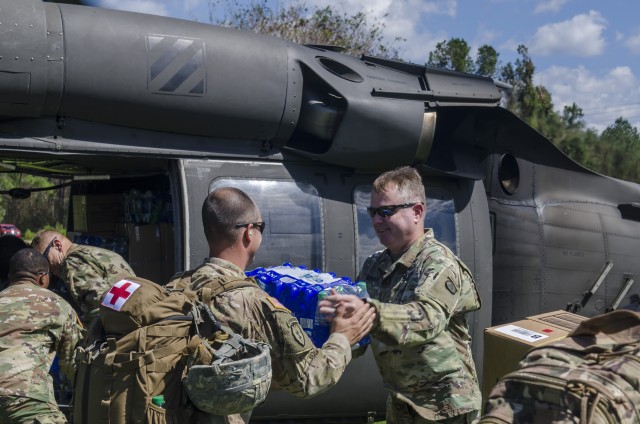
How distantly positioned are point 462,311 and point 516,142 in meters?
3.12

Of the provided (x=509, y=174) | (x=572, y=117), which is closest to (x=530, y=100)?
(x=572, y=117)

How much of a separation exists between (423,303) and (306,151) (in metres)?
2.50

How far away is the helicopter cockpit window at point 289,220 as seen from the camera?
18.5ft

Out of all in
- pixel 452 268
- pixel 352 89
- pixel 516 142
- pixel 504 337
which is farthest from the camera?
pixel 516 142

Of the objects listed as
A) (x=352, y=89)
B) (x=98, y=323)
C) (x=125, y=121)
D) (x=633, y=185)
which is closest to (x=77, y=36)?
(x=125, y=121)

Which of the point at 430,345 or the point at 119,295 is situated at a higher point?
the point at 119,295

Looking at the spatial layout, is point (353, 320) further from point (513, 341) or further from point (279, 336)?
point (513, 341)

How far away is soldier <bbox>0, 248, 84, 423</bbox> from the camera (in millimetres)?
4230

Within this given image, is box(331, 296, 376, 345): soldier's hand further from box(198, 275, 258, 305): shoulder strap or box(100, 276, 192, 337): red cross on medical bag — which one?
box(100, 276, 192, 337): red cross on medical bag

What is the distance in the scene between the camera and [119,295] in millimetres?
2908

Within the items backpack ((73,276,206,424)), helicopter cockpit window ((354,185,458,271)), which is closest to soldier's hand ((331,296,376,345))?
backpack ((73,276,206,424))

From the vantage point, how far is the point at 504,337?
14.2ft

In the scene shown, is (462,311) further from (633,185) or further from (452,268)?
(633,185)

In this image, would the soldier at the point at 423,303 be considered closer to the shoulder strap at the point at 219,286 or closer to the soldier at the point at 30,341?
the shoulder strap at the point at 219,286
